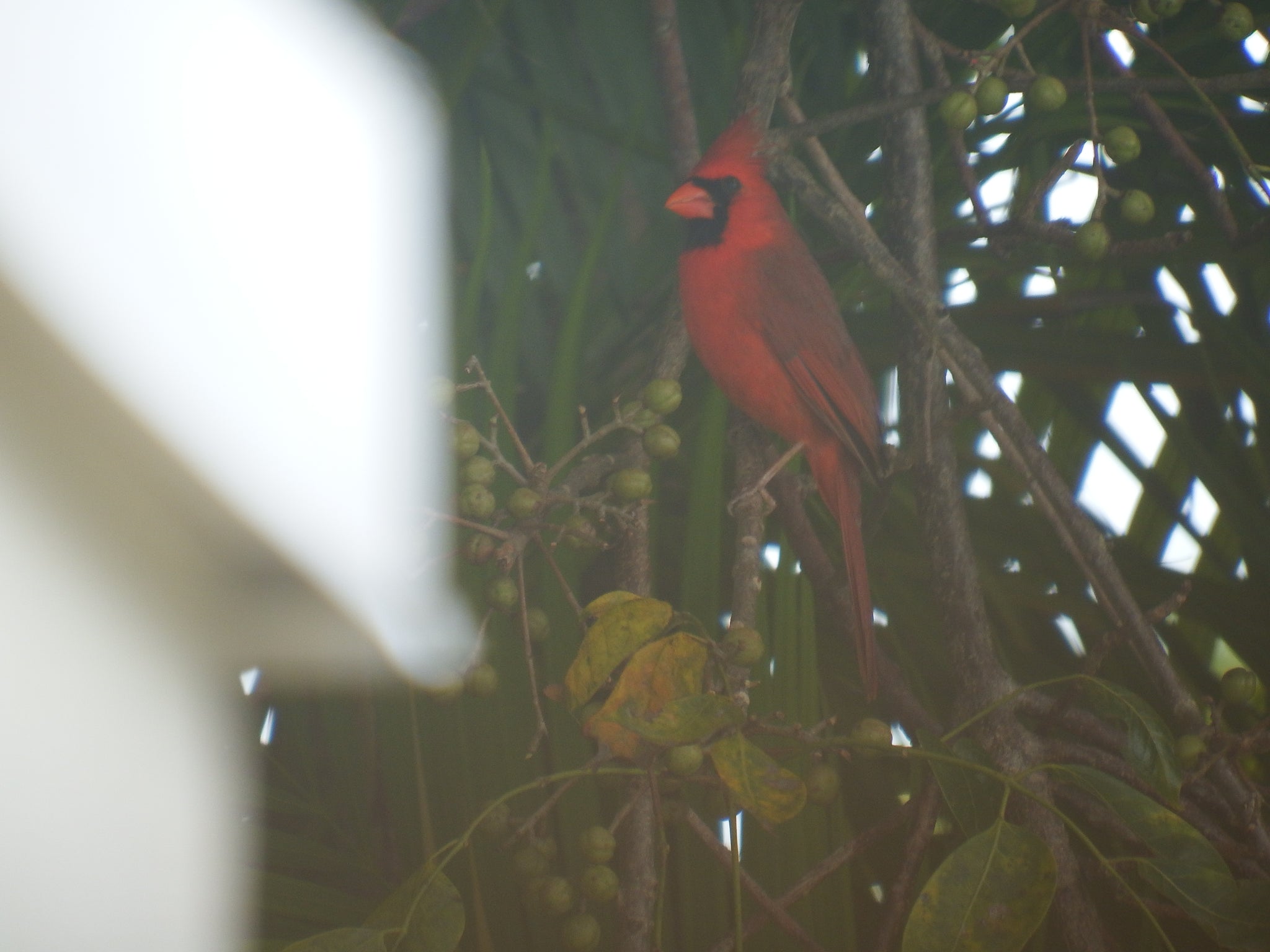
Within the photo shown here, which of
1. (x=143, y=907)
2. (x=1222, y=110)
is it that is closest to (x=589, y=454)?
(x=143, y=907)

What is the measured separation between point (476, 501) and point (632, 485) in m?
0.12

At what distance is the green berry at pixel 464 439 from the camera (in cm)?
71

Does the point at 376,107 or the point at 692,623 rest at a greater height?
the point at 376,107

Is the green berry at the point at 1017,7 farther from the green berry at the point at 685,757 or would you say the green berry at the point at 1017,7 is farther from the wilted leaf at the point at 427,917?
the wilted leaf at the point at 427,917

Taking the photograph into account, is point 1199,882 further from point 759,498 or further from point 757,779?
point 759,498

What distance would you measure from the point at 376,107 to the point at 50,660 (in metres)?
0.50

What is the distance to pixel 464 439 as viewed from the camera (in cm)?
71

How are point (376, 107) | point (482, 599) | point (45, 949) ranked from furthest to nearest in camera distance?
point (376, 107) < point (482, 599) < point (45, 949)

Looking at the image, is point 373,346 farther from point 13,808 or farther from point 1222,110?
point 1222,110

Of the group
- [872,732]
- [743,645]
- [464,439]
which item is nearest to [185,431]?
[464,439]

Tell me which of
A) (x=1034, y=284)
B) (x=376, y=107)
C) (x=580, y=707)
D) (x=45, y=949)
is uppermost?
(x=376, y=107)

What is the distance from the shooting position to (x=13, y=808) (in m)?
0.65

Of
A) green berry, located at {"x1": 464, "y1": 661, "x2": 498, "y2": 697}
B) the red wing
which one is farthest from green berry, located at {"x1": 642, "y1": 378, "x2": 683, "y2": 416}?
green berry, located at {"x1": 464, "y1": 661, "x2": 498, "y2": 697}

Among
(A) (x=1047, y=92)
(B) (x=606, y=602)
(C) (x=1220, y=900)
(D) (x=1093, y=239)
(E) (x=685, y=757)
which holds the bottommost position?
(C) (x=1220, y=900)
